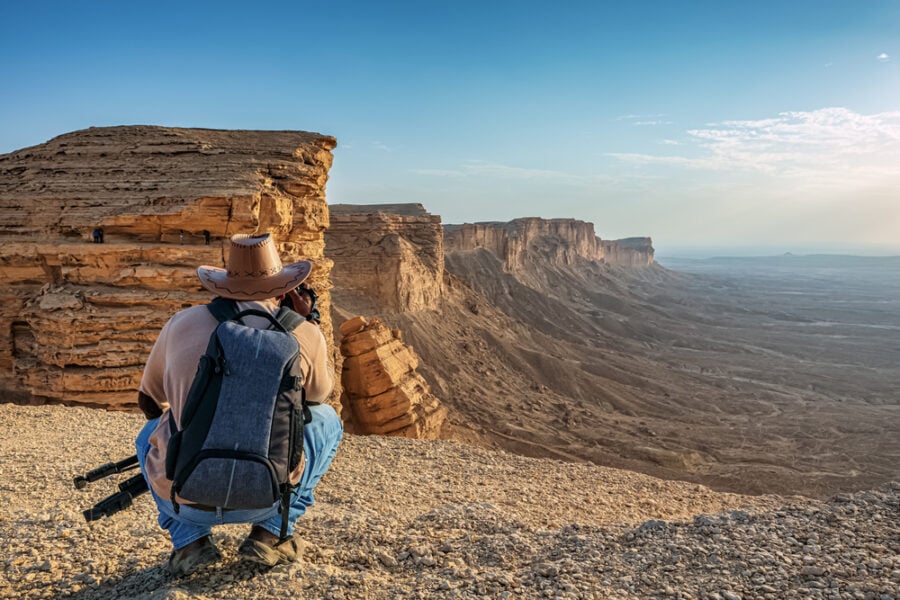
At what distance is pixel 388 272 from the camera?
29141 millimetres

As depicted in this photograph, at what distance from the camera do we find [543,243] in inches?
2707

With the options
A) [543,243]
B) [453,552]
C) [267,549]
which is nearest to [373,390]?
[453,552]

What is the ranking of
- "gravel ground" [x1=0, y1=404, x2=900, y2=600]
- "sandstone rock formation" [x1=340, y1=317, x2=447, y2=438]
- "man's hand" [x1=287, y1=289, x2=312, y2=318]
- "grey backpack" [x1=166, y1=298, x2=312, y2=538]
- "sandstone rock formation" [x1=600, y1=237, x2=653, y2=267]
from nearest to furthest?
"grey backpack" [x1=166, y1=298, x2=312, y2=538]
"gravel ground" [x1=0, y1=404, x2=900, y2=600]
"man's hand" [x1=287, y1=289, x2=312, y2=318]
"sandstone rock formation" [x1=340, y1=317, x2=447, y2=438]
"sandstone rock formation" [x1=600, y1=237, x2=653, y2=267]

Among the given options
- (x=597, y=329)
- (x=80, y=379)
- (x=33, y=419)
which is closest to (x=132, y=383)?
(x=80, y=379)

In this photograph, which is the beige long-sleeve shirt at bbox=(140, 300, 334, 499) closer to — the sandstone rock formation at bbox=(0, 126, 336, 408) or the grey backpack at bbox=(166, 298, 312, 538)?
the grey backpack at bbox=(166, 298, 312, 538)

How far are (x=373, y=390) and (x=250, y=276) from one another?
1222 cm

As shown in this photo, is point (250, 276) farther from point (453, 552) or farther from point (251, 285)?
point (453, 552)

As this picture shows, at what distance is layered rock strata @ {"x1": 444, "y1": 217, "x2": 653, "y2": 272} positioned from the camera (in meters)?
52.2

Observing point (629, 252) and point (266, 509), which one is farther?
point (629, 252)

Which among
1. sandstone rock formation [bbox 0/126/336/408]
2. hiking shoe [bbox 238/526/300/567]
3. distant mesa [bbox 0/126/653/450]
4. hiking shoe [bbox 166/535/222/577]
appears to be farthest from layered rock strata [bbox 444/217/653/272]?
hiking shoe [bbox 166/535/222/577]

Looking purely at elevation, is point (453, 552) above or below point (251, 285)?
below

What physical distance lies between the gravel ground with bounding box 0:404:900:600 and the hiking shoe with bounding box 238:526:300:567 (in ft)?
0.24

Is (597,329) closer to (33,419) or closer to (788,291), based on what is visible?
(33,419)

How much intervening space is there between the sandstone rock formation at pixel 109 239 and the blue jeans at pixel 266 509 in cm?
781
